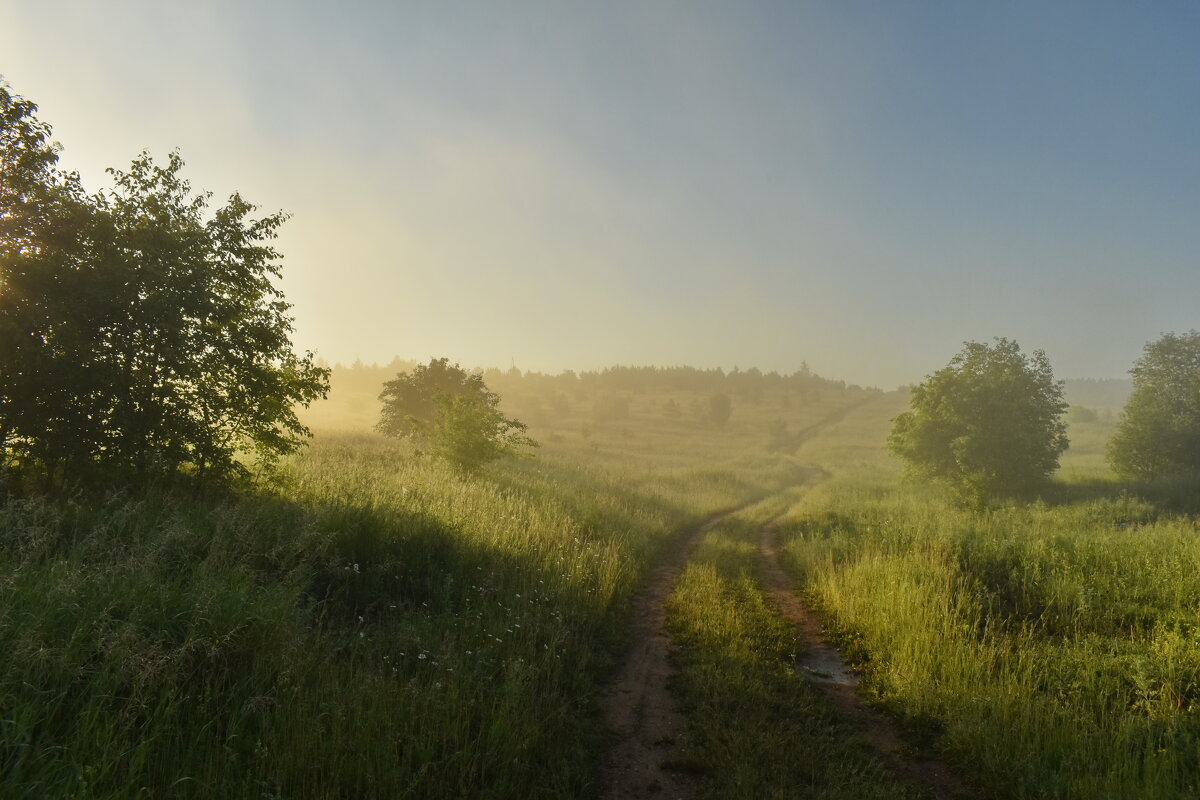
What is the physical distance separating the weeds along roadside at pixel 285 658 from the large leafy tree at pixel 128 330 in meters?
1.29

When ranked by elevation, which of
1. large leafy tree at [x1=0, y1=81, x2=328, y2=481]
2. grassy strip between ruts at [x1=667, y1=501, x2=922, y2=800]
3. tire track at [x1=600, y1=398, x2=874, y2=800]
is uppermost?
large leafy tree at [x1=0, y1=81, x2=328, y2=481]

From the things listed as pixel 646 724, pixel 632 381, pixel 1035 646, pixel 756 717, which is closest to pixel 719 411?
pixel 632 381

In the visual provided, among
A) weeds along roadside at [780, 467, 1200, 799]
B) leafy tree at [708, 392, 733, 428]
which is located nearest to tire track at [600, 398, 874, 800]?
weeds along roadside at [780, 467, 1200, 799]

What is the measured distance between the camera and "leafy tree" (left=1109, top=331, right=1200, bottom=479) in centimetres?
2952

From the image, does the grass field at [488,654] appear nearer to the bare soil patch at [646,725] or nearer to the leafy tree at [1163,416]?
the bare soil patch at [646,725]

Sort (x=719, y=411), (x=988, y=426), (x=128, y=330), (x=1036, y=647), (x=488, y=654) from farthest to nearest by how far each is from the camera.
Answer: (x=719, y=411) → (x=988, y=426) → (x=128, y=330) → (x=1036, y=647) → (x=488, y=654)

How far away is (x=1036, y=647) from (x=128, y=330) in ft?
47.1

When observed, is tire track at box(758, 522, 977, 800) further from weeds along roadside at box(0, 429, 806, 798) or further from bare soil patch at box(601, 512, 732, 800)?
weeds along roadside at box(0, 429, 806, 798)

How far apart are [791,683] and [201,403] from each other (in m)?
10.7

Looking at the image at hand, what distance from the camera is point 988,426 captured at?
93.7ft

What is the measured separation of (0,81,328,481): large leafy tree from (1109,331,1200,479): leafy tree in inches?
1623

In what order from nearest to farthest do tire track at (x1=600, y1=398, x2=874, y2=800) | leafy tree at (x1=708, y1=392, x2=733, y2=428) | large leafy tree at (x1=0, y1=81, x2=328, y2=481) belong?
tire track at (x1=600, y1=398, x2=874, y2=800)
large leafy tree at (x1=0, y1=81, x2=328, y2=481)
leafy tree at (x1=708, y1=392, x2=733, y2=428)

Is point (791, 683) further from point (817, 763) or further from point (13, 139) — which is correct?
point (13, 139)

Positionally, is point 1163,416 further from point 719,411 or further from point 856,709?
point 719,411
